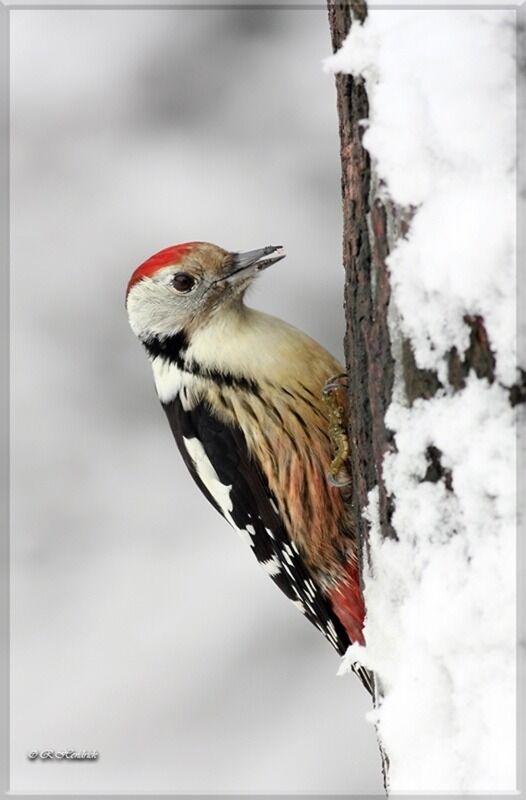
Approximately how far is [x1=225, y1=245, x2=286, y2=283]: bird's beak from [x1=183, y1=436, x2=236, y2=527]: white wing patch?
39 centimetres

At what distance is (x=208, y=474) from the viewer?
2.28m

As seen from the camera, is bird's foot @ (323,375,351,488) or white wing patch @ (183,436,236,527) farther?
white wing patch @ (183,436,236,527)

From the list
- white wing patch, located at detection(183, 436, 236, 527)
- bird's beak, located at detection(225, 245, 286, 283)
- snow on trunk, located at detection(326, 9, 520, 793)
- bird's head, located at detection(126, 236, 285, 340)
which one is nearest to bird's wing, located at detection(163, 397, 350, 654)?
white wing patch, located at detection(183, 436, 236, 527)

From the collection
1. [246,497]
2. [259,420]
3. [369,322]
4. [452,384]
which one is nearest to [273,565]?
[246,497]

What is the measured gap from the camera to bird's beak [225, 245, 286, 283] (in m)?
2.30

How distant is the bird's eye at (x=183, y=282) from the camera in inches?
91.0

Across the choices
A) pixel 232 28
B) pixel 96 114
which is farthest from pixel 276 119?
pixel 96 114

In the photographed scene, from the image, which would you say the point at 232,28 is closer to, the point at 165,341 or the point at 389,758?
the point at 165,341

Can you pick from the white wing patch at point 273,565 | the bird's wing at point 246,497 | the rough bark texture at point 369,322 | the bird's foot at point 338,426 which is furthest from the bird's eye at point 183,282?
the rough bark texture at point 369,322

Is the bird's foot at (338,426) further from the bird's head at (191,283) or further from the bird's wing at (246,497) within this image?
the bird's head at (191,283)

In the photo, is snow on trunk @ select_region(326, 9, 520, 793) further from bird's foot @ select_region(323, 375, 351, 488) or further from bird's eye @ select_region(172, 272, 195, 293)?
bird's eye @ select_region(172, 272, 195, 293)

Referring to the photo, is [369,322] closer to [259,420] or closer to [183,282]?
[259,420]

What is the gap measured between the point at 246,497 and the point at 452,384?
3.39 feet

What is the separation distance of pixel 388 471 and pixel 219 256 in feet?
3.52
